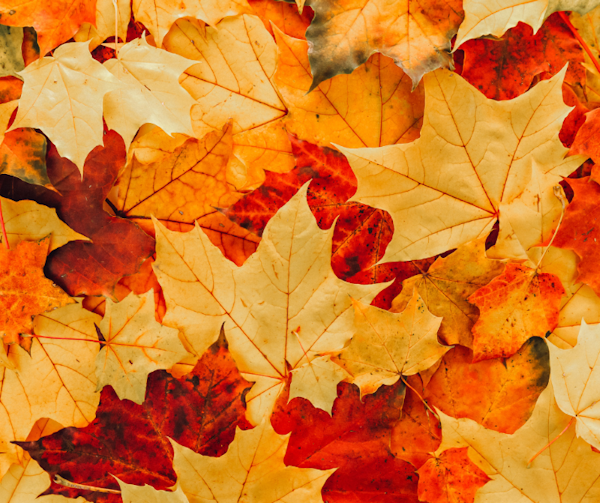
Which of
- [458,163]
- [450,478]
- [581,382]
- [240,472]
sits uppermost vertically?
[458,163]

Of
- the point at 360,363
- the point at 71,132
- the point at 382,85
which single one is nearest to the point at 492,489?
the point at 360,363

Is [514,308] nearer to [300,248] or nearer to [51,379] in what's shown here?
[300,248]

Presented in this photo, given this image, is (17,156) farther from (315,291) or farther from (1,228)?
(315,291)

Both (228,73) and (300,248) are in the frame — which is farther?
(228,73)

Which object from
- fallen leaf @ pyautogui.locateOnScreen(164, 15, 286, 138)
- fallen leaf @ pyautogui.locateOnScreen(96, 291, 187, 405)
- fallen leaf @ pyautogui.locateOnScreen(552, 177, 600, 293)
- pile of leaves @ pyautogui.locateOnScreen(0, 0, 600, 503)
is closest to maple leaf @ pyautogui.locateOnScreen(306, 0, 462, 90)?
pile of leaves @ pyautogui.locateOnScreen(0, 0, 600, 503)

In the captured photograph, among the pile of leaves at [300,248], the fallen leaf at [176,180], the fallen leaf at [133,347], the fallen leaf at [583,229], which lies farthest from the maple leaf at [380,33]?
the fallen leaf at [133,347]

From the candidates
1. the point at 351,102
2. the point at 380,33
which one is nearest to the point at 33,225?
the point at 351,102
